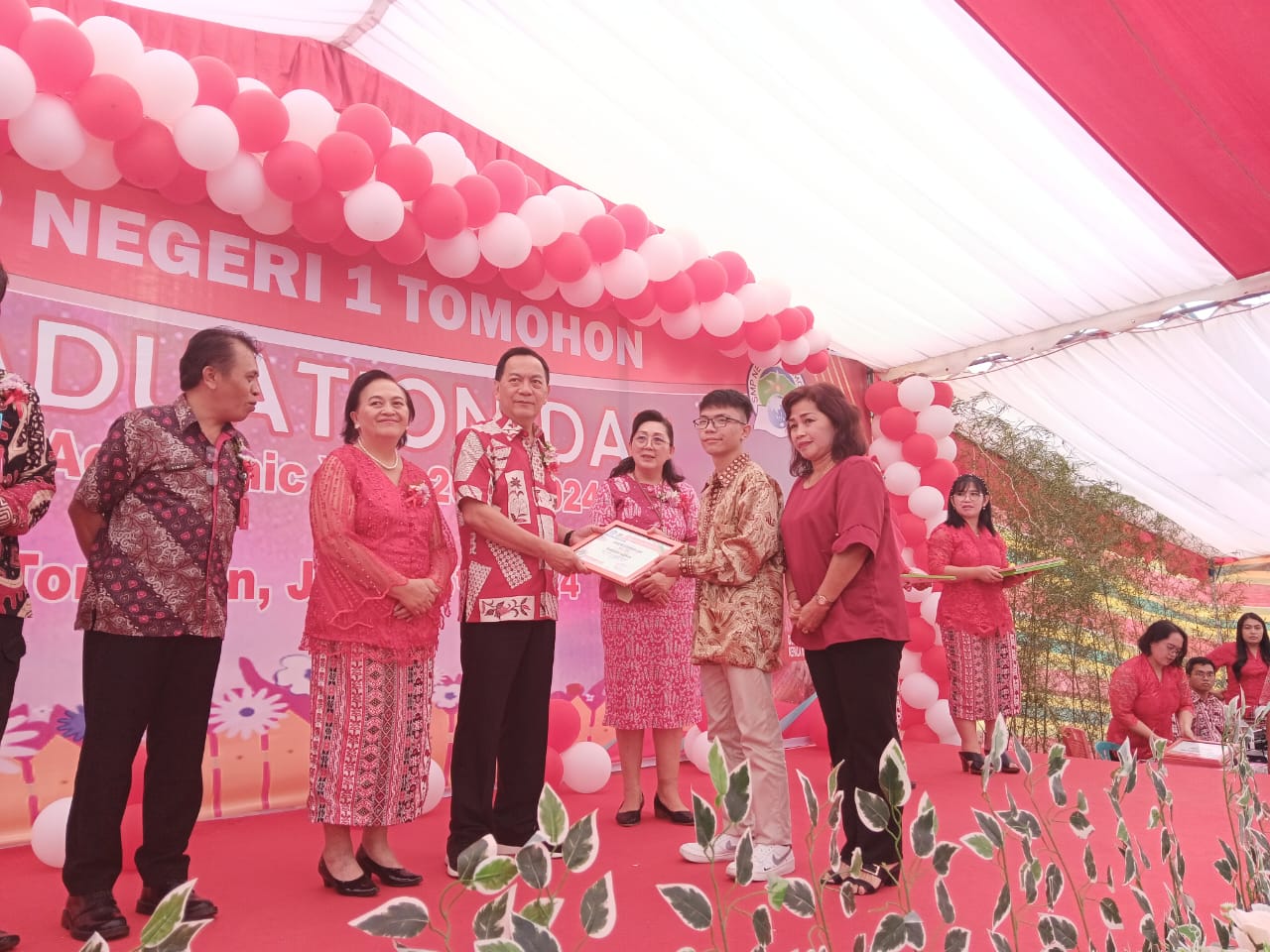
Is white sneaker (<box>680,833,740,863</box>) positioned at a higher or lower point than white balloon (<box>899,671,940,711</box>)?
lower

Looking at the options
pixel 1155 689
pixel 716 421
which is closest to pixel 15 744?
pixel 716 421

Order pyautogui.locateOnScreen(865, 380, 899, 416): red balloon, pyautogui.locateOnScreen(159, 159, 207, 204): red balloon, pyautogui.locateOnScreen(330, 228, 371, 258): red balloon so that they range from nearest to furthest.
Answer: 1. pyautogui.locateOnScreen(159, 159, 207, 204): red balloon
2. pyautogui.locateOnScreen(330, 228, 371, 258): red balloon
3. pyautogui.locateOnScreen(865, 380, 899, 416): red balloon

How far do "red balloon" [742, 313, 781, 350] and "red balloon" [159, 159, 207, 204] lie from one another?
2.58 metres

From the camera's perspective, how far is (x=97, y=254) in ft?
10.4

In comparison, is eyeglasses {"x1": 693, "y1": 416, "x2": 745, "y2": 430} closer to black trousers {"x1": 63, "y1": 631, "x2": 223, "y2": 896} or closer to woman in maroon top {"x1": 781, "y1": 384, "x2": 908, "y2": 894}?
woman in maroon top {"x1": 781, "y1": 384, "x2": 908, "y2": 894}

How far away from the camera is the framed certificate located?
2762 mm

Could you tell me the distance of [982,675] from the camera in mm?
4422

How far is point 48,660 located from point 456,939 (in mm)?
1830

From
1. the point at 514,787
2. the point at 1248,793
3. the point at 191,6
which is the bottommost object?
the point at 514,787

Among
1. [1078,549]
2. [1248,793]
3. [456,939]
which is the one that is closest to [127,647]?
[456,939]

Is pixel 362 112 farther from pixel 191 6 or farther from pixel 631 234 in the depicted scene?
pixel 631 234

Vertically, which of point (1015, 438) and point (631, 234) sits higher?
point (631, 234)

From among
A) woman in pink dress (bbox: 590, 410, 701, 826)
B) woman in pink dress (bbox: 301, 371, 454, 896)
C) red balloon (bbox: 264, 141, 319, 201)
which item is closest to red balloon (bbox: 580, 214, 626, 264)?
woman in pink dress (bbox: 590, 410, 701, 826)

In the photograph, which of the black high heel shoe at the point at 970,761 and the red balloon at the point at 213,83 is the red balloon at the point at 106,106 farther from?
the black high heel shoe at the point at 970,761
